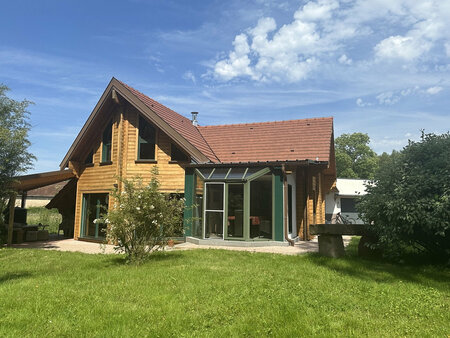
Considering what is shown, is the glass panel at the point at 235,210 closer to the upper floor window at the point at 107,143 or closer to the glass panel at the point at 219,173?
the glass panel at the point at 219,173

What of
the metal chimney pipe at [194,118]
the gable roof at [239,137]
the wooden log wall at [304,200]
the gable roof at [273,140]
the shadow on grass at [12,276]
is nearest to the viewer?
the shadow on grass at [12,276]

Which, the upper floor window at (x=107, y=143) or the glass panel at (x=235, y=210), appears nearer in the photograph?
the glass panel at (x=235, y=210)

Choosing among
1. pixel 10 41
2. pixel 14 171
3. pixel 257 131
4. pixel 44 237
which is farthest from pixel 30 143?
pixel 257 131

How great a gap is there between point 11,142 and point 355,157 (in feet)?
174

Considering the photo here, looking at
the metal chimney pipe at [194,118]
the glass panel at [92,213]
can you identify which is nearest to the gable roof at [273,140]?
the metal chimney pipe at [194,118]

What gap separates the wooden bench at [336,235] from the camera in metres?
8.98

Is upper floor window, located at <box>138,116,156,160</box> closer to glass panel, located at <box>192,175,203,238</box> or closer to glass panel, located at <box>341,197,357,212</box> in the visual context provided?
glass panel, located at <box>192,175,203,238</box>

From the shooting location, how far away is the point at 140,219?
8.39m

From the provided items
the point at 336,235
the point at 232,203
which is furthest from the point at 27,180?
the point at 336,235

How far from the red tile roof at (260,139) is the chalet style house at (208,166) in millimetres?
49

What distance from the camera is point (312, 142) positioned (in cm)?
1552

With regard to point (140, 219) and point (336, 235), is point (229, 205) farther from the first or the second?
point (140, 219)

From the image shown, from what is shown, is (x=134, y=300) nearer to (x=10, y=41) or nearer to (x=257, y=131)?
(x=10, y=41)

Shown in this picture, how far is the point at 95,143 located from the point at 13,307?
11878 millimetres
